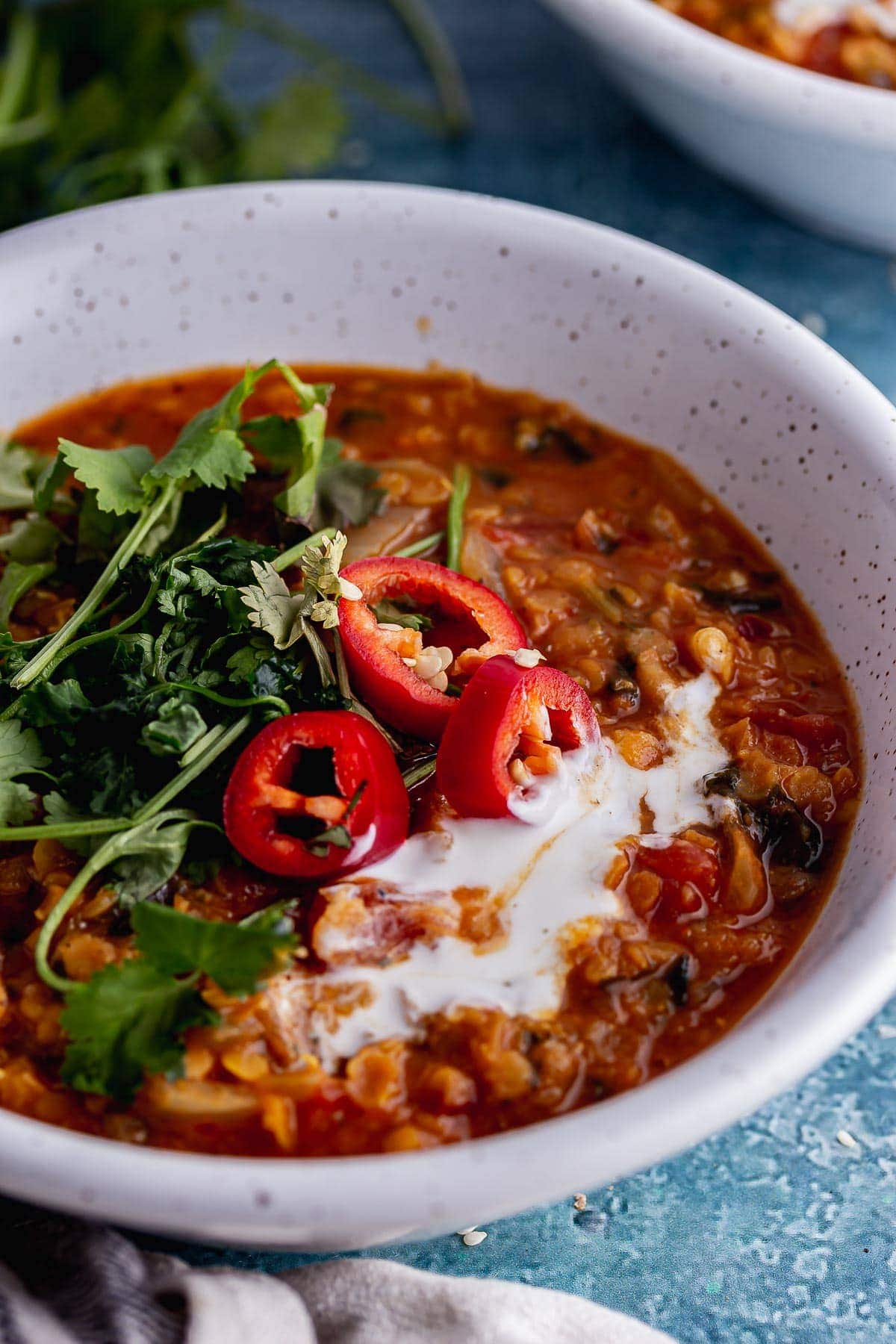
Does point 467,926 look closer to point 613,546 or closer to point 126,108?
point 613,546

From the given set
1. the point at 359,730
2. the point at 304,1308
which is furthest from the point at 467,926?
the point at 304,1308

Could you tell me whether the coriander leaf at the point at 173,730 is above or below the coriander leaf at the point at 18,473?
above

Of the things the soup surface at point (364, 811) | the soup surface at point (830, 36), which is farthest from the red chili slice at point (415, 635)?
the soup surface at point (830, 36)

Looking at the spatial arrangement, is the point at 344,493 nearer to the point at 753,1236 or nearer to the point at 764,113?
the point at 764,113

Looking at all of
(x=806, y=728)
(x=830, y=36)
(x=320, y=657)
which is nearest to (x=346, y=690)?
(x=320, y=657)

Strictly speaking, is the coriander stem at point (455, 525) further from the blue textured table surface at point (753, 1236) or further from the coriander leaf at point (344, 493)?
the blue textured table surface at point (753, 1236)

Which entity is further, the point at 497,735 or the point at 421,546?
the point at 421,546
